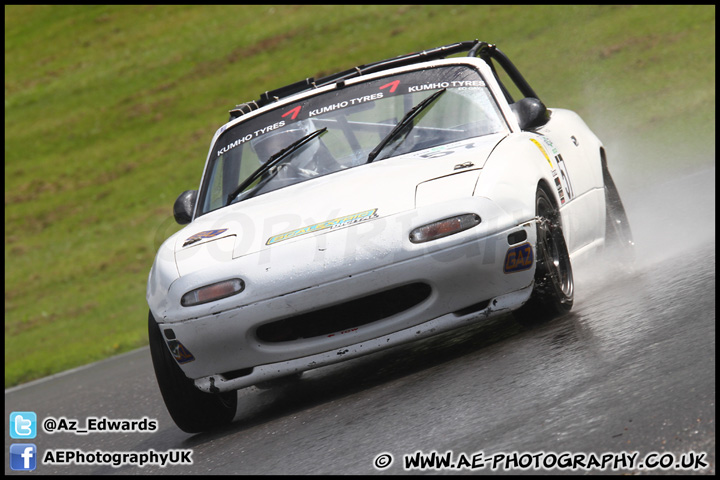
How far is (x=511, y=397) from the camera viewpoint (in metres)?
3.78

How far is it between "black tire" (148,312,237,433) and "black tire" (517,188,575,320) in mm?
1578

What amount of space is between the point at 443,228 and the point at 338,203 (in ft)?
1.88

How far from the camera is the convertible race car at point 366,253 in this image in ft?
14.0

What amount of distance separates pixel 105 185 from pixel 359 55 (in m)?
8.17

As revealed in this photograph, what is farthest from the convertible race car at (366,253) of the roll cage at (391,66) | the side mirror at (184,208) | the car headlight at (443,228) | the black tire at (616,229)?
the black tire at (616,229)

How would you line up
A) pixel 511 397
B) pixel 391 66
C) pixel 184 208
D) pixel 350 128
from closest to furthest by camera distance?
1. pixel 511 397
2. pixel 350 128
3. pixel 184 208
4. pixel 391 66

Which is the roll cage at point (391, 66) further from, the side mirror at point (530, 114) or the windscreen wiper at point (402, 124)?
the windscreen wiper at point (402, 124)

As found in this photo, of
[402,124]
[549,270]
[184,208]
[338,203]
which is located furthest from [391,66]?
[549,270]

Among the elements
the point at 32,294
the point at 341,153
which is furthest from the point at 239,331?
the point at 32,294

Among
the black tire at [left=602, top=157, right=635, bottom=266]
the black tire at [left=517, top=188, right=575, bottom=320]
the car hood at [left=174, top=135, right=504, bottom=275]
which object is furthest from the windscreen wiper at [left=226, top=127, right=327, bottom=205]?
the black tire at [left=602, top=157, right=635, bottom=266]

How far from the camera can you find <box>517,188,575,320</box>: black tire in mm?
4547

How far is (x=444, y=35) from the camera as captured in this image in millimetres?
25812

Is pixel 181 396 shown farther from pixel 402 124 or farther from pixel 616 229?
pixel 616 229

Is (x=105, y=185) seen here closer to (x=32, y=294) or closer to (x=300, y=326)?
(x=32, y=294)
